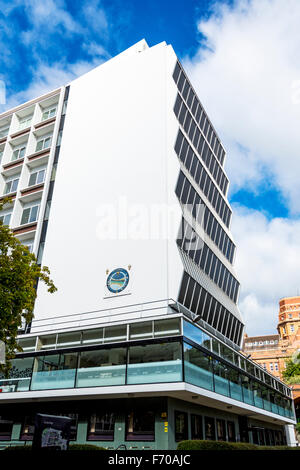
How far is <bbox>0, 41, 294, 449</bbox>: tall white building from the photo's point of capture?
21.0 metres

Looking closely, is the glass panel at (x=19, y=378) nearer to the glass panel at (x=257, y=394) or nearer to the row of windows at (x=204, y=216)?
the row of windows at (x=204, y=216)

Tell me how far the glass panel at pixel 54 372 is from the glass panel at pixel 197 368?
267 inches

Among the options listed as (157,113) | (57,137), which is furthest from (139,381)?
(57,137)

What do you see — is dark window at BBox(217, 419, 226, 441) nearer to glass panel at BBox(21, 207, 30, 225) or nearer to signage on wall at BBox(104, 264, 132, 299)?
signage on wall at BBox(104, 264, 132, 299)

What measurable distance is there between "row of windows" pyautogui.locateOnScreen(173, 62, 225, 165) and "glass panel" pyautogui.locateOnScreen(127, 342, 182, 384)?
81.5ft

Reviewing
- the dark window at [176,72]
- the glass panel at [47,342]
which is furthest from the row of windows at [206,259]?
the dark window at [176,72]

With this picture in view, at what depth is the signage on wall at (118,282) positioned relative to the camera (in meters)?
26.7

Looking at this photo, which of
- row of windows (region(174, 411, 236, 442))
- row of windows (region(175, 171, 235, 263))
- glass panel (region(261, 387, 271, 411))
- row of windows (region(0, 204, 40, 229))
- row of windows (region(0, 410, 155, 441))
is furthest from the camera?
row of windows (region(0, 204, 40, 229))

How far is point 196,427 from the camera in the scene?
22734 millimetres

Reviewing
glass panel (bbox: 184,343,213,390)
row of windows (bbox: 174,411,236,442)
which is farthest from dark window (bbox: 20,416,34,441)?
glass panel (bbox: 184,343,213,390)

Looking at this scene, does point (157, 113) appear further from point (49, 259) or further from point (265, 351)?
Result: point (265, 351)

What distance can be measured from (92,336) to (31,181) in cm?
2158

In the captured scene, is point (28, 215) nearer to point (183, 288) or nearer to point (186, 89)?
point (183, 288)
